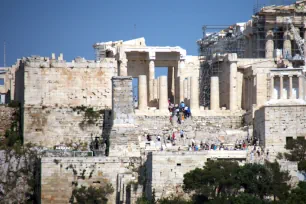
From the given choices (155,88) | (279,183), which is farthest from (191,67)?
(279,183)

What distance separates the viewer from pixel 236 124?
87.6m

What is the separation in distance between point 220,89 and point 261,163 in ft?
49.4

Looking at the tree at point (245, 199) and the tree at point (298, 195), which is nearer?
the tree at point (245, 199)

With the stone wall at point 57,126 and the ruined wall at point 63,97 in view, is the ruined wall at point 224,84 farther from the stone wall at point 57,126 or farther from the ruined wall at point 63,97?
the stone wall at point 57,126

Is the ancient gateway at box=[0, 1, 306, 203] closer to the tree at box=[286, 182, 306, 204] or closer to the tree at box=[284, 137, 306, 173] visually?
the tree at box=[284, 137, 306, 173]

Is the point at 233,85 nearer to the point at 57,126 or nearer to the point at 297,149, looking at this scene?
the point at 297,149

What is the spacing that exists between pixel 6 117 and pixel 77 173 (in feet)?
30.1

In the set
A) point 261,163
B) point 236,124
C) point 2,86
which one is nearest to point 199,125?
point 236,124

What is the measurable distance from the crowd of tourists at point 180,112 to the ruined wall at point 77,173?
7487 millimetres

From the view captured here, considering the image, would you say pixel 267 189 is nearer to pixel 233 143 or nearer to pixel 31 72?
pixel 233 143

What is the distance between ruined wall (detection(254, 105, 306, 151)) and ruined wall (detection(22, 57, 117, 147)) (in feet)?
31.9

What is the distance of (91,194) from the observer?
7875cm

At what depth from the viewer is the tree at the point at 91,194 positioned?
78.6m

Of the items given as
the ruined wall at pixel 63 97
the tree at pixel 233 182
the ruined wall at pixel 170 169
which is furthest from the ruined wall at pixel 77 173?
the tree at pixel 233 182
